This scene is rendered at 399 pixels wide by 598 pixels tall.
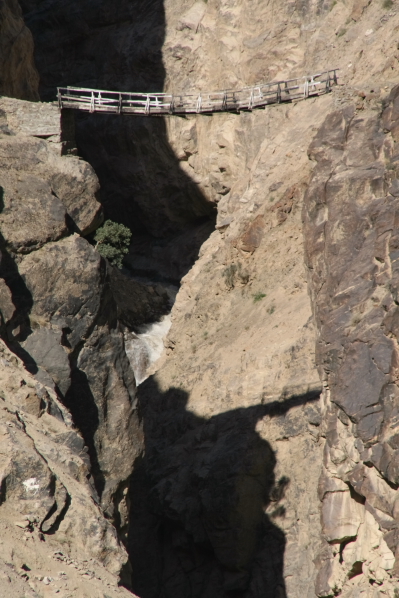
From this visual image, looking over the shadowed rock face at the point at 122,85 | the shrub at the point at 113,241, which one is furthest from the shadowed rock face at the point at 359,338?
the shrub at the point at 113,241

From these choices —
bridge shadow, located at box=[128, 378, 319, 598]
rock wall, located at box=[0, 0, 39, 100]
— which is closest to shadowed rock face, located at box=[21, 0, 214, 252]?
rock wall, located at box=[0, 0, 39, 100]

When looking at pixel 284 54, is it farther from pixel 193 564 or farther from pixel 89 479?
pixel 89 479

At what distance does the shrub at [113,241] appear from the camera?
118 feet

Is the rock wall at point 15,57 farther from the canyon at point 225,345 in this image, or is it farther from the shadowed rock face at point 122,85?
the shadowed rock face at point 122,85

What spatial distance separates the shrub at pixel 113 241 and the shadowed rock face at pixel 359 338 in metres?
15.0

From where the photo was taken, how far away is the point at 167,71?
3538cm

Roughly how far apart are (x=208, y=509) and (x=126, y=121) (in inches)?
809

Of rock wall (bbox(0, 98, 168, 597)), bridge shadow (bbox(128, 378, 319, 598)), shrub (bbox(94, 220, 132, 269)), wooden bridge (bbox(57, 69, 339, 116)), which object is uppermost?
wooden bridge (bbox(57, 69, 339, 116))

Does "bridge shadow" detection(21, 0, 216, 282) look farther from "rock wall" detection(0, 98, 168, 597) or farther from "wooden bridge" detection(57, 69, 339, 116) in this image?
"rock wall" detection(0, 98, 168, 597)

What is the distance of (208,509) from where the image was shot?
21672 mm

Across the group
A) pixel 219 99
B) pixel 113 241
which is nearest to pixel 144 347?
pixel 113 241

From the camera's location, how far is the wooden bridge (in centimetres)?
2809

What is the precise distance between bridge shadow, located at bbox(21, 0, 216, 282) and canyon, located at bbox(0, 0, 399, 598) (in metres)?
1.24

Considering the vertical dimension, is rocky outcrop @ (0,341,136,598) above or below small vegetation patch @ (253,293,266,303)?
below
